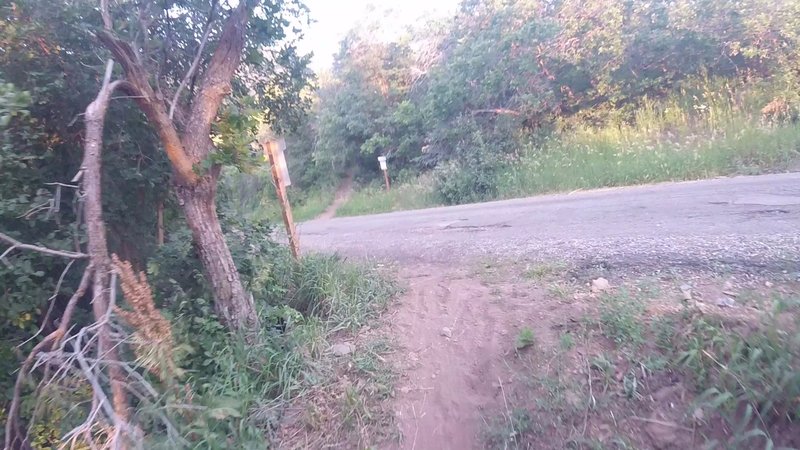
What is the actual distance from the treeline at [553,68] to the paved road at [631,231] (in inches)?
199

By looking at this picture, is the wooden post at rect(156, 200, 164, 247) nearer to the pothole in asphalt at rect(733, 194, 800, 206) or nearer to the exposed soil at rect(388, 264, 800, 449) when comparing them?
the exposed soil at rect(388, 264, 800, 449)

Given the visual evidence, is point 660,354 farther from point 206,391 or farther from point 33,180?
point 33,180

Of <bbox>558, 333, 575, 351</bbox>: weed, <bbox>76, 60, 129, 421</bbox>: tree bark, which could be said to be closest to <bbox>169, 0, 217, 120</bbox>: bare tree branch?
<bbox>76, 60, 129, 421</bbox>: tree bark

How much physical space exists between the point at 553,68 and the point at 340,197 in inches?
385

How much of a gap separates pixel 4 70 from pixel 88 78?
64cm

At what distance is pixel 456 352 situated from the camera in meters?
5.16

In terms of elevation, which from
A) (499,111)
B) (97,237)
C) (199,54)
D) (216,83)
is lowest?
(499,111)

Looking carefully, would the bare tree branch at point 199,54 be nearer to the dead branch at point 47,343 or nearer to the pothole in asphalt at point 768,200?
the dead branch at point 47,343

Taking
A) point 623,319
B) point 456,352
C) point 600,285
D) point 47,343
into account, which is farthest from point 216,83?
point 623,319

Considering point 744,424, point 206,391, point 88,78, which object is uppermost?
point 88,78

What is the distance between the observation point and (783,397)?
10.9 ft

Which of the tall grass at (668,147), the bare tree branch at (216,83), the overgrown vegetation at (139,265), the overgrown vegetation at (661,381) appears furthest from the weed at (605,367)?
the tall grass at (668,147)

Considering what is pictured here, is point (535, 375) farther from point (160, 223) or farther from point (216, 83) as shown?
point (160, 223)

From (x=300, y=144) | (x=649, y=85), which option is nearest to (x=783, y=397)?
(x=649, y=85)
